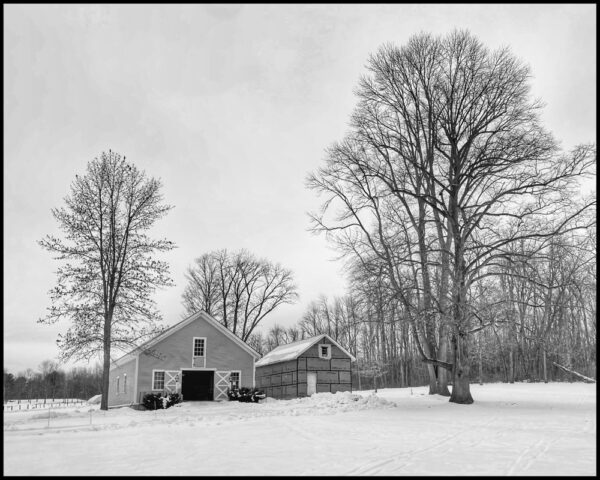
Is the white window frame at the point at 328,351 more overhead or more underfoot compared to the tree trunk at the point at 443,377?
more overhead

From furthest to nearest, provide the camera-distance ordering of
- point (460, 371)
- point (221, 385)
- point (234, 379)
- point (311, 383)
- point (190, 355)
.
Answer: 1. point (311, 383)
2. point (234, 379)
3. point (221, 385)
4. point (190, 355)
5. point (460, 371)

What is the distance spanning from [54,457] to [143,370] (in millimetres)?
19121

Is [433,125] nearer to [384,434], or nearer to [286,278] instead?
[384,434]

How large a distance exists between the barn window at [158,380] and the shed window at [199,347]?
89.2 inches

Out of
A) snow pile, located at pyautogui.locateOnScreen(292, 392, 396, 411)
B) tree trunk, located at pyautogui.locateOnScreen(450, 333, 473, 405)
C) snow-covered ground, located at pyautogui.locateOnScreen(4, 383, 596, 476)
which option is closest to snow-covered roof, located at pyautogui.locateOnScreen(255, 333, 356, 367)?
snow pile, located at pyautogui.locateOnScreen(292, 392, 396, 411)

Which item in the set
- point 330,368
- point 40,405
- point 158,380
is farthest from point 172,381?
point 40,405

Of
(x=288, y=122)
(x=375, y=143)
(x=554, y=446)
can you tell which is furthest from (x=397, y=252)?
(x=554, y=446)

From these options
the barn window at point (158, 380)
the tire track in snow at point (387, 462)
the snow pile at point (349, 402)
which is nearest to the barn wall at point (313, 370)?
the snow pile at point (349, 402)

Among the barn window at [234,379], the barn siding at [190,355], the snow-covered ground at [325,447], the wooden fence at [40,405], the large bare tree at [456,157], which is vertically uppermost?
the large bare tree at [456,157]

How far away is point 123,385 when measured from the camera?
31.9m

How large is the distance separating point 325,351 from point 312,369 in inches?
64.4

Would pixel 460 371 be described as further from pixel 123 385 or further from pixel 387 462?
pixel 123 385

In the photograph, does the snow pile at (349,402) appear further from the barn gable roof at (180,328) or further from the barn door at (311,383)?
the barn door at (311,383)

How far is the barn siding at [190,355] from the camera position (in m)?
28.2
